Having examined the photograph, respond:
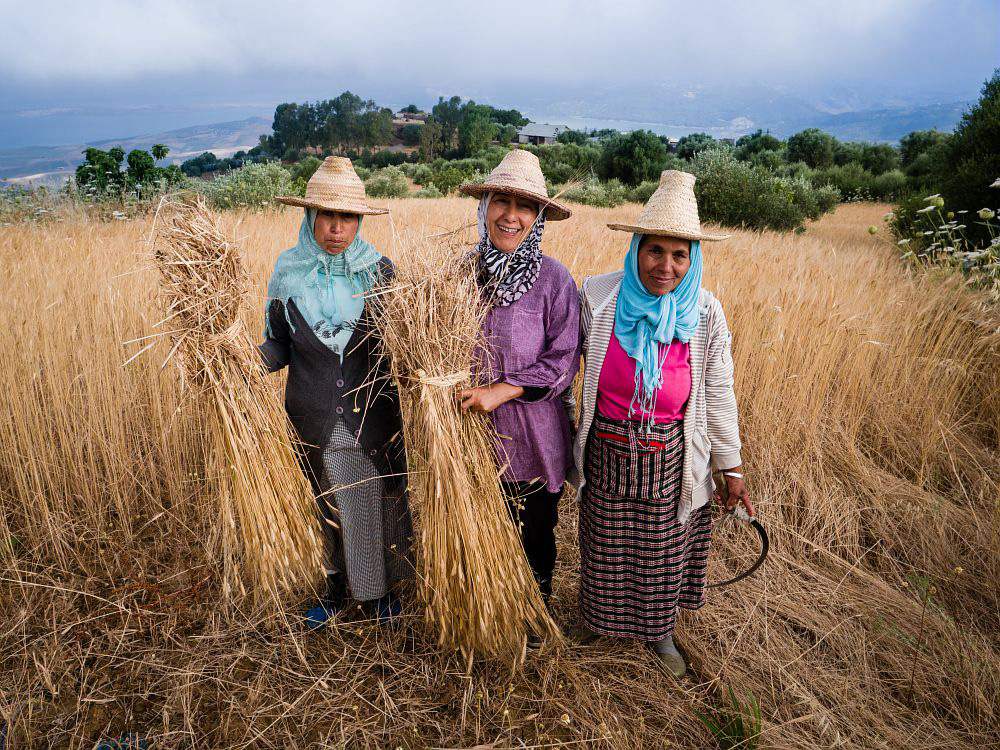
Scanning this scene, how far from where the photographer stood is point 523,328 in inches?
62.7

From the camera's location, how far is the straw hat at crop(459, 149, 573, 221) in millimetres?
1510

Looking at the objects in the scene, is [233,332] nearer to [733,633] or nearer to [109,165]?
[733,633]

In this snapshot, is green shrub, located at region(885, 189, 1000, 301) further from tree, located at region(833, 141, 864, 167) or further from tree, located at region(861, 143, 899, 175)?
tree, located at region(833, 141, 864, 167)

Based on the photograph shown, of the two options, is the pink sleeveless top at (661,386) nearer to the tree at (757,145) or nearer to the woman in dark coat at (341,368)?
the woman in dark coat at (341,368)

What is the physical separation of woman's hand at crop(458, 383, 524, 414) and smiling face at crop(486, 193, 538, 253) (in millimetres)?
384

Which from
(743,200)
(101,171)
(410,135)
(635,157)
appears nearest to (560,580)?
(101,171)

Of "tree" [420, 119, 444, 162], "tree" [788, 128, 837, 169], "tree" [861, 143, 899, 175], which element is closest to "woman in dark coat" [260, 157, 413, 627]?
"tree" [861, 143, 899, 175]

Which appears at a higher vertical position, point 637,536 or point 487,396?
point 487,396

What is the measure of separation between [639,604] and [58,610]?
192 cm

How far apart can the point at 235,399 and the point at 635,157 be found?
2148 centimetres

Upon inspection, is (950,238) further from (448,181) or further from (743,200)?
(448,181)

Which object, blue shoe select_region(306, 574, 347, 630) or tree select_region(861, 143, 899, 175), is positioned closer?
blue shoe select_region(306, 574, 347, 630)

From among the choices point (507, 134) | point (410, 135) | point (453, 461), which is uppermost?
point (507, 134)

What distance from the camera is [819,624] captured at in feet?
6.64
